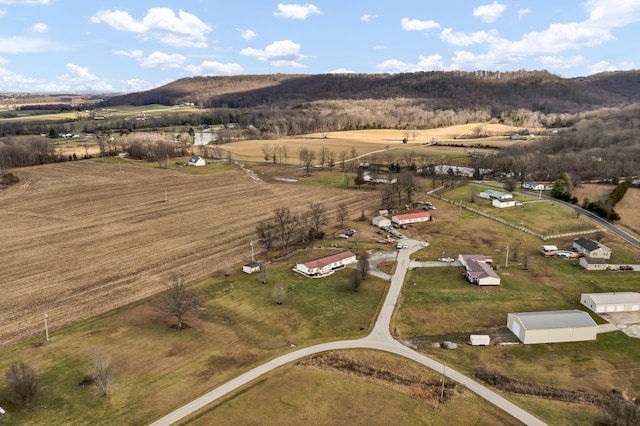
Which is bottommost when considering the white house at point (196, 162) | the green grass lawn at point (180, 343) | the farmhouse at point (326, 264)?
the green grass lawn at point (180, 343)

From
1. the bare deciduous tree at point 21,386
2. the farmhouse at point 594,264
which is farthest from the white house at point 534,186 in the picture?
the bare deciduous tree at point 21,386

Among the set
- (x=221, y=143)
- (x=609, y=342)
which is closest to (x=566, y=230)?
(x=609, y=342)

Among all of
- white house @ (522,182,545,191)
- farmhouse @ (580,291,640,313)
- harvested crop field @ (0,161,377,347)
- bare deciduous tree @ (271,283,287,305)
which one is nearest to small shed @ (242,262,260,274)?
harvested crop field @ (0,161,377,347)

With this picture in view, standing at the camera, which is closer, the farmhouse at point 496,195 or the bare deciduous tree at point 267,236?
the bare deciduous tree at point 267,236

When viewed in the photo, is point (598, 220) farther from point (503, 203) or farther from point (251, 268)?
point (251, 268)

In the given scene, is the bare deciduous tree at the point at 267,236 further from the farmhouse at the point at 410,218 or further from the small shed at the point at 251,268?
the farmhouse at the point at 410,218

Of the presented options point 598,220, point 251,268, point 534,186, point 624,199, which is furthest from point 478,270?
point 534,186
